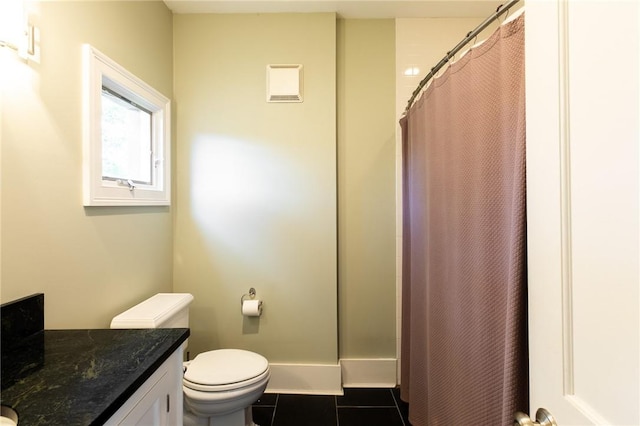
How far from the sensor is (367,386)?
1.92 meters

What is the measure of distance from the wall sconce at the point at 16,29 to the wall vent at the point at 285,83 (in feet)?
3.78

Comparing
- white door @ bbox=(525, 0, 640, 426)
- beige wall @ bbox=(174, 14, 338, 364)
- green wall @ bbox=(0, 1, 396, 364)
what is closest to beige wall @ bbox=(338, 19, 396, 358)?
green wall @ bbox=(0, 1, 396, 364)

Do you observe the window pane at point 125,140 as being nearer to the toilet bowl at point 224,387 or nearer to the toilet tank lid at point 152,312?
the toilet tank lid at point 152,312

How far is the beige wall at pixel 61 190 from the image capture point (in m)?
0.91

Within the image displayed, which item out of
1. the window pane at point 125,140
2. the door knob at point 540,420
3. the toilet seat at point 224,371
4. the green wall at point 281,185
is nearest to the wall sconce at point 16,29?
the window pane at point 125,140

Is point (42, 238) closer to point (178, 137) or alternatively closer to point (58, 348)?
point (58, 348)

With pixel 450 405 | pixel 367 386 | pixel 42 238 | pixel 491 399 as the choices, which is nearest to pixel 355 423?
A: pixel 367 386

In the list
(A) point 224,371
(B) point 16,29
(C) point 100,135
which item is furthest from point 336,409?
(B) point 16,29

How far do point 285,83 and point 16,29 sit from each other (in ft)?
4.09

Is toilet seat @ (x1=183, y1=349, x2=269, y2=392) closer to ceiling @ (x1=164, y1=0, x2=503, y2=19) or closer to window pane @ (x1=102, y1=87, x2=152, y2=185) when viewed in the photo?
window pane @ (x1=102, y1=87, x2=152, y2=185)

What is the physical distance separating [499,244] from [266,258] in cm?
142

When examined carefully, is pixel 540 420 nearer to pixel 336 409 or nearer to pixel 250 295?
pixel 336 409

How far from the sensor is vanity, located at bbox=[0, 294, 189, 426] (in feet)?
2.04

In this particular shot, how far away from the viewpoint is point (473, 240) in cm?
93
